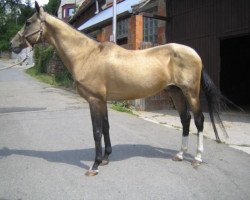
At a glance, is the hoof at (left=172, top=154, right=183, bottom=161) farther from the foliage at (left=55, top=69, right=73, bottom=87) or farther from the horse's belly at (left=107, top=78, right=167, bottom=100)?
the foliage at (left=55, top=69, right=73, bottom=87)

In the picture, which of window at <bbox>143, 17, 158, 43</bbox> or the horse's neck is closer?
the horse's neck

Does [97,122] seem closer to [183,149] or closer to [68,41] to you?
[68,41]

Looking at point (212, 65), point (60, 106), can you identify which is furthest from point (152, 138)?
point (60, 106)

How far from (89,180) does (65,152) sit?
171cm

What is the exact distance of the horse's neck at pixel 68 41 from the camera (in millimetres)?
6344

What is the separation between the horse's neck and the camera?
6344mm

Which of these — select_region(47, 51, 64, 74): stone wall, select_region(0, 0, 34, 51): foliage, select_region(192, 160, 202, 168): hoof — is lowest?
select_region(192, 160, 202, 168): hoof

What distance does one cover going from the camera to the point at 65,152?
23.7 ft

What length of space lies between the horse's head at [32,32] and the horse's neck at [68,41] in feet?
0.37

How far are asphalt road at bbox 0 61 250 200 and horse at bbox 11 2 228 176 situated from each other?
0.49 meters

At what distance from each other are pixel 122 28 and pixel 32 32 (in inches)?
424

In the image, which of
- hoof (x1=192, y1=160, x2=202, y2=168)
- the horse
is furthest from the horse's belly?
hoof (x1=192, y1=160, x2=202, y2=168)

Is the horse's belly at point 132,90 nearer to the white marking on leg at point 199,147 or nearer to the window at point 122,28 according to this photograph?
the white marking on leg at point 199,147

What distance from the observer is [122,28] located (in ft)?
55.4
